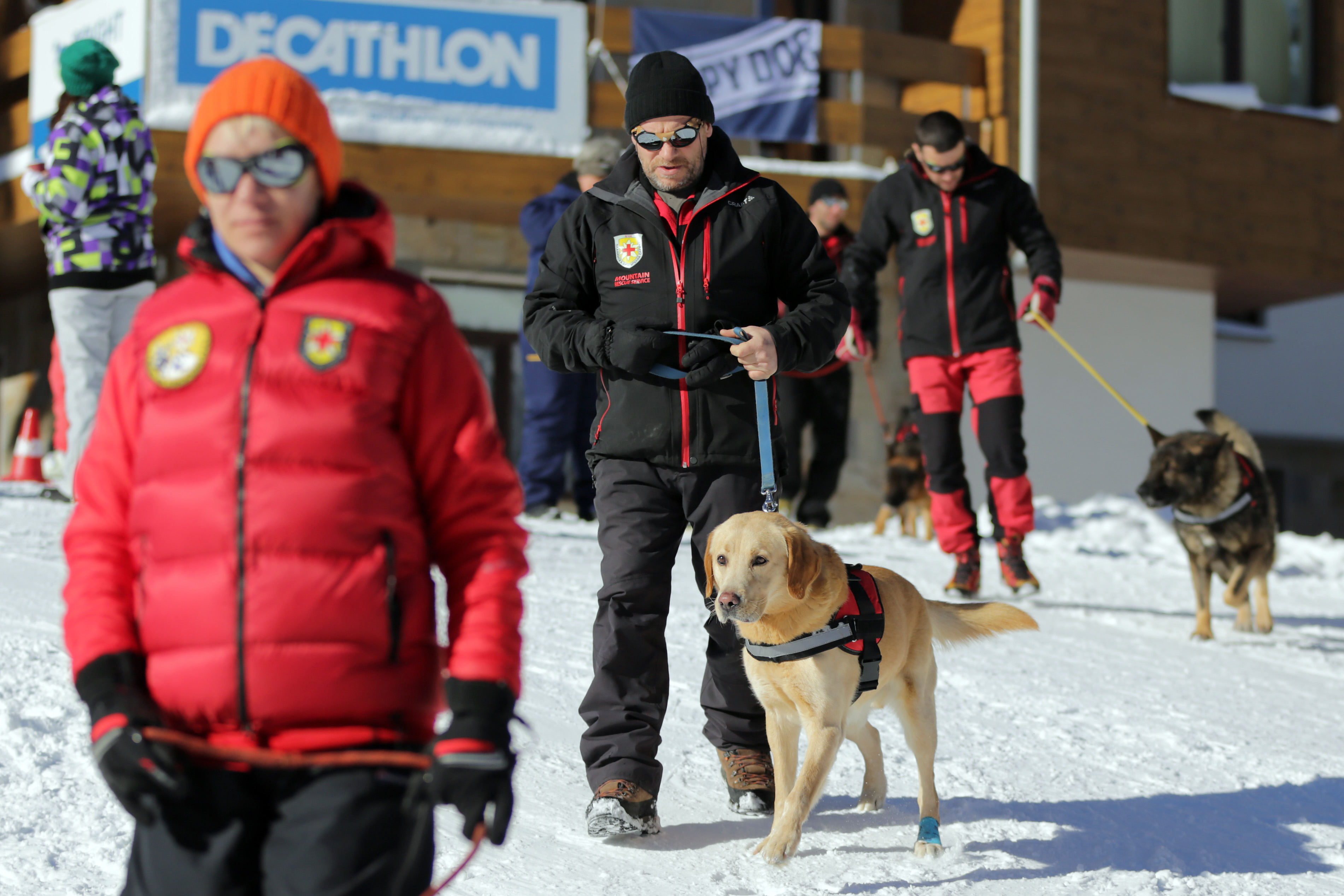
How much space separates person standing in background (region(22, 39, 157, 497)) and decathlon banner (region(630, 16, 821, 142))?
234 inches

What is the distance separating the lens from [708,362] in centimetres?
324

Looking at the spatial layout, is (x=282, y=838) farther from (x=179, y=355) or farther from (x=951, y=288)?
(x=951, y=288)

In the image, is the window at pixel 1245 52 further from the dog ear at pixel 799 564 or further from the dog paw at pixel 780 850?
the dog paw at pixel 780 850

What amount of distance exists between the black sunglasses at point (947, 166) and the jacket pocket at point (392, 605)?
493 cm

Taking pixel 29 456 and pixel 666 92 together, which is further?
pixel 29 456

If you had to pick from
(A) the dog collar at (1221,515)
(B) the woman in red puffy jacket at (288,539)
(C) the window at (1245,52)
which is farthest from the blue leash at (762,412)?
(C) the window at (1245,52)

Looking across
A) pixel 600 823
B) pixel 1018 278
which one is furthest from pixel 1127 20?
pixel 600 823

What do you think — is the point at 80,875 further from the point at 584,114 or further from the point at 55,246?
the point at 584,114

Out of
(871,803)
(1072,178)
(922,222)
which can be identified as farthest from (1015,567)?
(1072,178)

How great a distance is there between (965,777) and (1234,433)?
419cm

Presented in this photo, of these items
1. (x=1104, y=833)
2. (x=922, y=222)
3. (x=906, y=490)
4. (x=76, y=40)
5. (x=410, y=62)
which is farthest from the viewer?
(x=410, y=62)

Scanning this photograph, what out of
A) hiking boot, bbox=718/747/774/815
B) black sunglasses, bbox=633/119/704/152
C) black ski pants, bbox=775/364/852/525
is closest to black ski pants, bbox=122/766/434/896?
hiking boot, bbox=718/747/774/815

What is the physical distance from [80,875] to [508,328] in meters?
10.4

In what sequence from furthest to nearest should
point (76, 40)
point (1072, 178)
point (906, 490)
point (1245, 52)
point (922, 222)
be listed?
point (1245, 52), point (1072, 178), point (76, 40), point (906, 490), point (922, 222)
